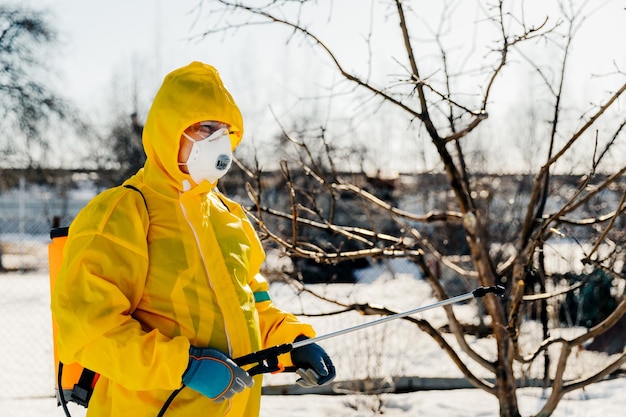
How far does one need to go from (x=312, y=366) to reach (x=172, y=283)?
0.46 metres

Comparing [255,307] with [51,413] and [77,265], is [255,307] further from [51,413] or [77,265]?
[51,413]

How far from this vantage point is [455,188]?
123 inches

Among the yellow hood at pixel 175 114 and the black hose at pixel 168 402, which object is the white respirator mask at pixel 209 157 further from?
the black hose at pixel 168 402

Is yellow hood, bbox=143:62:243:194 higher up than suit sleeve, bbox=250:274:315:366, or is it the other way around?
yellow hood, bbox=143:62:243:194

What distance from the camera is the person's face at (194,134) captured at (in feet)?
6.16

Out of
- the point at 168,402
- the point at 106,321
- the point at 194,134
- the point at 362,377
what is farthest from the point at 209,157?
the point at 362,377

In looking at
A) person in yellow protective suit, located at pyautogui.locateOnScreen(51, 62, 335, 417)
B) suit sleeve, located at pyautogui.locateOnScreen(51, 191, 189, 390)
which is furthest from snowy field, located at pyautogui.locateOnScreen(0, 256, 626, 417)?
suit sleeve, located at pyautogui.locateOnScreen(51, 191, 189, 390)

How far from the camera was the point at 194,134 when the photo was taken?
6.19 feet

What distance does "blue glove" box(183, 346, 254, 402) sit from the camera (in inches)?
65.0

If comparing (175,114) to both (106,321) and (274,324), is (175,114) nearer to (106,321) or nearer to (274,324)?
(106,321)

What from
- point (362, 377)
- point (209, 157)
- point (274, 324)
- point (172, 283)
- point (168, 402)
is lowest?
point (362, 377)

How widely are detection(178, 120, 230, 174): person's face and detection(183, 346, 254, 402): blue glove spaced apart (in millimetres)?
498

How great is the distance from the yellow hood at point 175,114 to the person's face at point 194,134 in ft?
0.11

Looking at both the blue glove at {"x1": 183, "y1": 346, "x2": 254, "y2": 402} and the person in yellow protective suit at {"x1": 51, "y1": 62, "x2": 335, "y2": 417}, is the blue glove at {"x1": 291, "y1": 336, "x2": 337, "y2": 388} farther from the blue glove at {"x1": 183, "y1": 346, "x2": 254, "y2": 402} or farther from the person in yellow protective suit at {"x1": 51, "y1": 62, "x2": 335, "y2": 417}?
the blue glove at {"x1": 183, "y1": 346, "x2": 254, "y2": 402}
